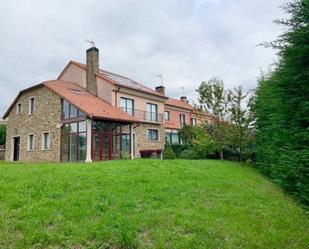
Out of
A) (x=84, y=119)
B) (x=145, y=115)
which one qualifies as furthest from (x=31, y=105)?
(x=145, y=115)

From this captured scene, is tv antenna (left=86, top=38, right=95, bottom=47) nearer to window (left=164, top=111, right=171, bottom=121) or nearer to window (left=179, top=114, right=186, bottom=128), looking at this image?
window (left=164, top=111, right=171, bottom=121)

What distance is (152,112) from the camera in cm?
3073

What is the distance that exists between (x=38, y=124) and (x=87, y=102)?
5174 millimetres

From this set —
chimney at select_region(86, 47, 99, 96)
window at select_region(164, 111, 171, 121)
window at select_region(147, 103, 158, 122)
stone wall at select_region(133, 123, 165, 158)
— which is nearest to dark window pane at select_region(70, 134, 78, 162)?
chimney at select_region(86, 47, 99, 96)

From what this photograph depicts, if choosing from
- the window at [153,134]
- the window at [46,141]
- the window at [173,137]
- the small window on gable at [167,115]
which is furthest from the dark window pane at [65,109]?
the small window on gable at [167,115]

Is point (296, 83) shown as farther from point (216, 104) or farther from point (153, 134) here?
point (153, 134)

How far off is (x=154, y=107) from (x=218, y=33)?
18.4m

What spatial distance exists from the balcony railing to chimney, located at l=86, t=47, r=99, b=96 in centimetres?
307

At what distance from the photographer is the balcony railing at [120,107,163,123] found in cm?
2811

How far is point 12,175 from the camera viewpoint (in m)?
8.69

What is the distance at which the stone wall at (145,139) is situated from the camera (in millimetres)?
27797

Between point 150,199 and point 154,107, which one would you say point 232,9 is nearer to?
point 150,199

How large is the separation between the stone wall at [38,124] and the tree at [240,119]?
1245 centimetres

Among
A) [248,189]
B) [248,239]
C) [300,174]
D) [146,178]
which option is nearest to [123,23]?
[146,178]
